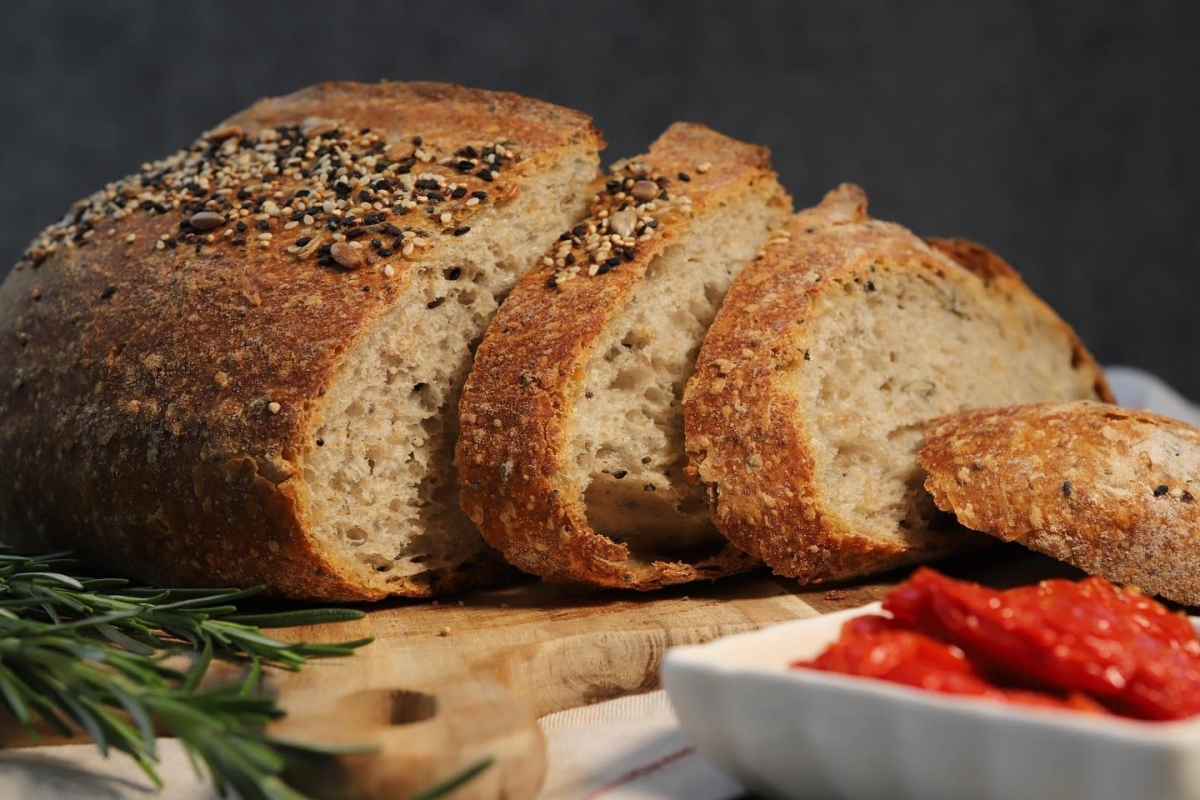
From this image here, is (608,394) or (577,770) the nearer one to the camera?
(577,770)

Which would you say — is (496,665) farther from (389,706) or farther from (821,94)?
(821,94)

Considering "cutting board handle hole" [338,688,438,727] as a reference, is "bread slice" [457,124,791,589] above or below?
above

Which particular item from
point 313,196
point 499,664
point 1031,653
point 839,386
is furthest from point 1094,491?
point 313,196

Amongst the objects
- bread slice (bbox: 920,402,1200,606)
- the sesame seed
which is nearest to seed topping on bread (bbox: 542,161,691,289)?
the sesame seed

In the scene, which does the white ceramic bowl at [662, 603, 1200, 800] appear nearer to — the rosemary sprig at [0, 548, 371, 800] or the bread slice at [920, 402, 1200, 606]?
the rosemary sprig at [0, 548, 371, 800]

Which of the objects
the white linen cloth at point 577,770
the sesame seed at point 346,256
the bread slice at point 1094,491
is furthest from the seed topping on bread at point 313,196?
the bread slice at point 1094,491
